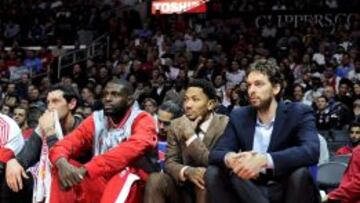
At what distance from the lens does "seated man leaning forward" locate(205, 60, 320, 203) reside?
158 inches

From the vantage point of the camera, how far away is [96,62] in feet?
55.9

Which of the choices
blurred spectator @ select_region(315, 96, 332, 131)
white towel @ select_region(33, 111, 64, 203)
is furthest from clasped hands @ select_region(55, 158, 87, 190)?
blurred spectator @ select_region(315, 96, 332, 131)

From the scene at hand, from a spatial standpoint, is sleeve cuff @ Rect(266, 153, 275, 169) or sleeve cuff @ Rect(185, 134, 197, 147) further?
sleeve cuff @ Rect(185, 134, 197, 147)

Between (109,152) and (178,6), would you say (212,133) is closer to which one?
(109,152)

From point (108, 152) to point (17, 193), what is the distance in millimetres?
1163

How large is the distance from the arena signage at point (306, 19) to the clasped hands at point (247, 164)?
12.5 m

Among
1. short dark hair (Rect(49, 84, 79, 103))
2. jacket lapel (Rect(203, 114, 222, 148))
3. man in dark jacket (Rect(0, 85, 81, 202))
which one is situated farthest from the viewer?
short dark hair (Rect(49, 84, 79, 103))

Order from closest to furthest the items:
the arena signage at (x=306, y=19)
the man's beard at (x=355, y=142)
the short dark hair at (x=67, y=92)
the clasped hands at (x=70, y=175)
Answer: the clasped hands at (x=70, y=175), the short dark hair at (x=67, y=92), the man's beard at (x=355, y=142), the arena signage at (x=306, y=19)

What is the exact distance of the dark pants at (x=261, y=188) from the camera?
4.00 metres

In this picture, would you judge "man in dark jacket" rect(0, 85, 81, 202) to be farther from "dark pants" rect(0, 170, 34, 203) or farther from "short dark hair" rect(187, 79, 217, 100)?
"short dark hair" rect(187, 79, 217, 100)

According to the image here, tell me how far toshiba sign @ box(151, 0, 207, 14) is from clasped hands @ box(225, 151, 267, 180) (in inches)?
501

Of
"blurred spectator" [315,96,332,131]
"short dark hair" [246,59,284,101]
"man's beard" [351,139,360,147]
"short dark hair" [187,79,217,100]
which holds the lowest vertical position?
"blurred spectator" [315,96,332,131]

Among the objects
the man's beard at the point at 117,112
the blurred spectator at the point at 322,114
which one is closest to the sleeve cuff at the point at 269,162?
the man's beard at the point at 117,112

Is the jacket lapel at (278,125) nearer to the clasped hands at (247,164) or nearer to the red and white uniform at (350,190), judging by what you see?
the clasped hands at (247,164)
